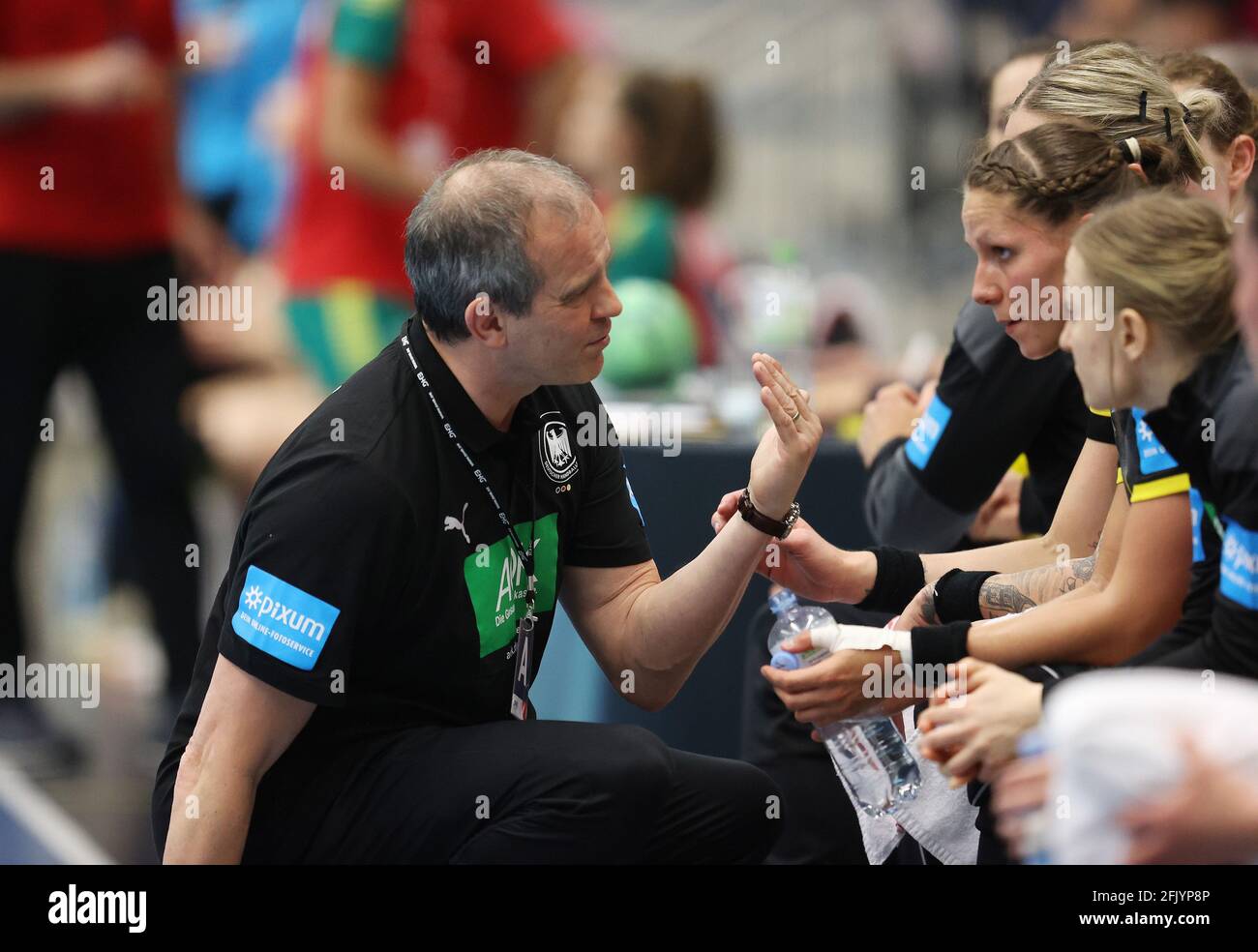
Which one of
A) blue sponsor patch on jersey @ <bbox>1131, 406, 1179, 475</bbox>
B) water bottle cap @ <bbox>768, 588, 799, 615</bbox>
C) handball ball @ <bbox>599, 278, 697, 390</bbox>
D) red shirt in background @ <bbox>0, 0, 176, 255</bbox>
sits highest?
red shirt in background @ <bbox>0, 0, 176, 255</bbox>

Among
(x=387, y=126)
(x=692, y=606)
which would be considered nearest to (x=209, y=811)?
(x=692, y=606)

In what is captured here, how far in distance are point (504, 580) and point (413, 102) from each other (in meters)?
2.06

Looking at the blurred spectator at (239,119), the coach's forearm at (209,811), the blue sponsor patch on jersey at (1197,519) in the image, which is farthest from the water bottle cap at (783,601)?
the blurred spectator at (239,119)

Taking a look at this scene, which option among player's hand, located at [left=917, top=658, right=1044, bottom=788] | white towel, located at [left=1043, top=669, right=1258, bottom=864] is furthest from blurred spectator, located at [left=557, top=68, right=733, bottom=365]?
white towel, located at [left=1043, top=669, right=1258, bottom=864]

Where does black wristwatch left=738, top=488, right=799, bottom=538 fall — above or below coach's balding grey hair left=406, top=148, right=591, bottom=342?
below

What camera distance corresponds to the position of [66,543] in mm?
5555

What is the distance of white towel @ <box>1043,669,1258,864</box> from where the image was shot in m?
1.58

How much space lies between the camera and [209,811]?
2117 millimetres

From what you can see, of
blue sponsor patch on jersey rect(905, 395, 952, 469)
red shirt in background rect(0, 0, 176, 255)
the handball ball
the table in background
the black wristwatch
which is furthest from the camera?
the handball ball

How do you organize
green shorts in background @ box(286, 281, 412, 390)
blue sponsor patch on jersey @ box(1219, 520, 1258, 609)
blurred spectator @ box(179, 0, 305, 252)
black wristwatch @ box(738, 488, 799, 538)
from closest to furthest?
blue sponsor patch on jersey @ box(1219, 520, 1258, 609)
black wristwatch @ box(738, 488, 799, 538)
green shorts in background @ box(286, 281, 412, 390)
blurred spectator @ box(179, 0, 305, 252)

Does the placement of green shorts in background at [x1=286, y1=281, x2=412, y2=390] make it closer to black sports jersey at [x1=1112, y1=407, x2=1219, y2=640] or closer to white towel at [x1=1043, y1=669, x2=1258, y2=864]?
black sports jersey at [x1=1112, y1=407, x2=1219, y2=640]

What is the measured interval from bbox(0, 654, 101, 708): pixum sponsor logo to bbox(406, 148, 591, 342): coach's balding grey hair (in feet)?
6.55
